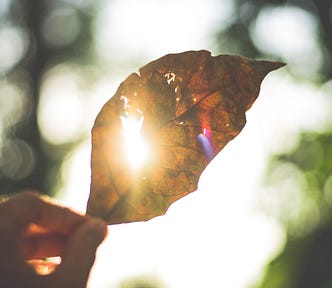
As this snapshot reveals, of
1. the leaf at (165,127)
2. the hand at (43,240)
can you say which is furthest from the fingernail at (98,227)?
the leaf at (165,127)

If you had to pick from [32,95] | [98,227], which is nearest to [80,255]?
[98,227]

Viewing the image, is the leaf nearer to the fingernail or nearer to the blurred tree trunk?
the fingernail

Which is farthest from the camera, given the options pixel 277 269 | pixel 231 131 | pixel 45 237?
pixel 277 269

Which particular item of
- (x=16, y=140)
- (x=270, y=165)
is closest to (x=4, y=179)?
(x=16, y=140)

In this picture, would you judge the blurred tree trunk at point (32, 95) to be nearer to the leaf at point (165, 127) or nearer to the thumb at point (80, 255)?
the leaf at point (165, 127)

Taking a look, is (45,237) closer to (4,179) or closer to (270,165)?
(4,179)

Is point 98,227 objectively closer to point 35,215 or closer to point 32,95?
point 35,215
